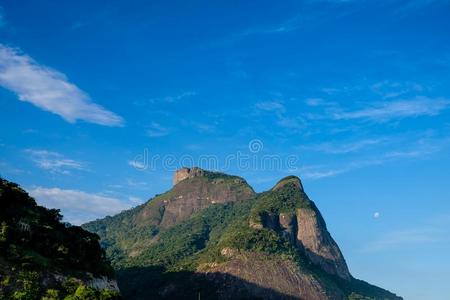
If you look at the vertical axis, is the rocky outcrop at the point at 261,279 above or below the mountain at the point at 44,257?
above

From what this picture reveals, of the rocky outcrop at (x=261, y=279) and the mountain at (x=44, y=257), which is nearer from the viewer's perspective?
the mountain at (x=44, y=257)

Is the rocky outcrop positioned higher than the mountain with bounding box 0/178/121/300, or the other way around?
the rocky outcrop

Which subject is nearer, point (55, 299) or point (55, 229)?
point (55, 299)

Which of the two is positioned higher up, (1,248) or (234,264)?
(234,264)

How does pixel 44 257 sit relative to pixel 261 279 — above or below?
below

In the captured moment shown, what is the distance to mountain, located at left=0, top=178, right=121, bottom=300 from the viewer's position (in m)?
64.4

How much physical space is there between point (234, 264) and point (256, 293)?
44.0 ft

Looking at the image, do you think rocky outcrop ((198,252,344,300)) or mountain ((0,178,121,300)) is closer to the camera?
mountain ((0,178,121,300))

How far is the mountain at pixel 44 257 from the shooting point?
64.4 m

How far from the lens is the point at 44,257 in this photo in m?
74.3

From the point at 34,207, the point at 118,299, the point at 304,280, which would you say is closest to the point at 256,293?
the point at 304,280

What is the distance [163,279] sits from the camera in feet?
636

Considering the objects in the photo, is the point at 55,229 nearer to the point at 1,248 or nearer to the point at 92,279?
the point at 92,279

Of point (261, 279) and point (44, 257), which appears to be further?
point (261, 279)
